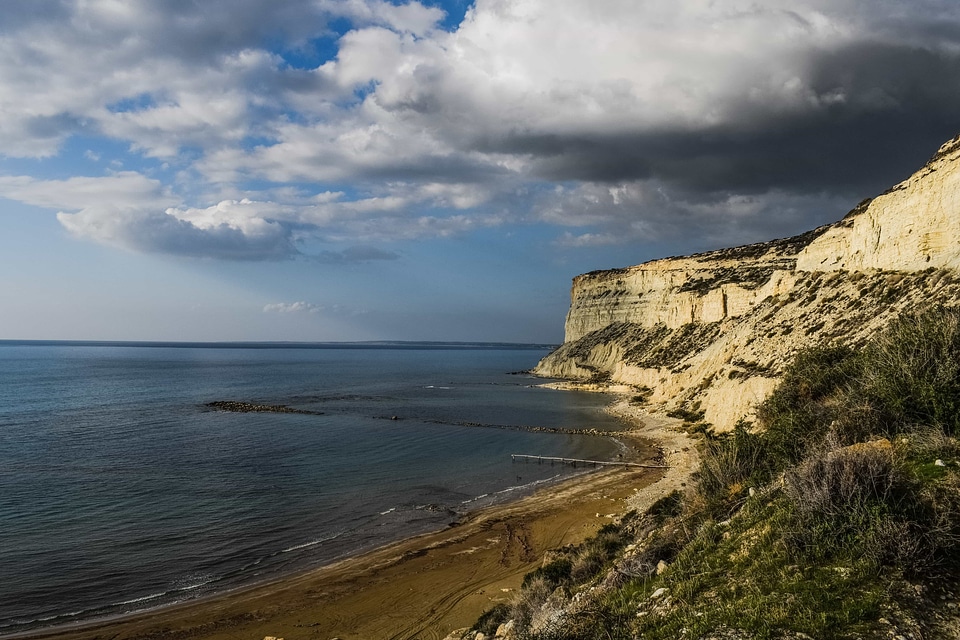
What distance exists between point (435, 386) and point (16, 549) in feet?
233

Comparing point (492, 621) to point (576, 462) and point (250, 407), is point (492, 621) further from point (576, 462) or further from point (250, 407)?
point (250, 407)

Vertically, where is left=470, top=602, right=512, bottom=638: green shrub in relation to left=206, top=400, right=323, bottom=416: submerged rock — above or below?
above

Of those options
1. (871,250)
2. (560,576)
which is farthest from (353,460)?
(871,250)

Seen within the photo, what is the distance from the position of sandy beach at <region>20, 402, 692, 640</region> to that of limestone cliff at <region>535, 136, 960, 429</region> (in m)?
14.3

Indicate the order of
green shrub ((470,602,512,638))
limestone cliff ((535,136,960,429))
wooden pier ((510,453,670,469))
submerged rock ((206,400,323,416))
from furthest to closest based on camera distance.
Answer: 1. submerged rock ((206,400,323,416))
2. wooden pier ((510,453,670,469))
3. limestone cliff ((535,136,960,429))
4. green shrub ((470,602,512,638))

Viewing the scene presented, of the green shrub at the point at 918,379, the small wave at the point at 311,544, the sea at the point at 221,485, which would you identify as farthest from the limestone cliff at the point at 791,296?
the small wave at the point at 311,544

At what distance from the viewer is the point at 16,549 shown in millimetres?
19719

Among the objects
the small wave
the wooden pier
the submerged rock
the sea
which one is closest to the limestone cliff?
the wooden pier

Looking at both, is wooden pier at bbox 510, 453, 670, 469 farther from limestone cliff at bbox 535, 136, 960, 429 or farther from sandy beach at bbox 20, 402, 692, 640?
sandy beach at bbox 20, 402, 692, 640

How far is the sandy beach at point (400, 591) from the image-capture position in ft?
47.5

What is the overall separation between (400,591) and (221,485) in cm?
1595

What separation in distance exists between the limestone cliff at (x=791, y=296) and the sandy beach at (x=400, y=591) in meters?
14.3

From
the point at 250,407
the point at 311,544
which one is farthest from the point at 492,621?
the point at 250,407

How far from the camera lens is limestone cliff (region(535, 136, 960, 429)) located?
28.4 metres
